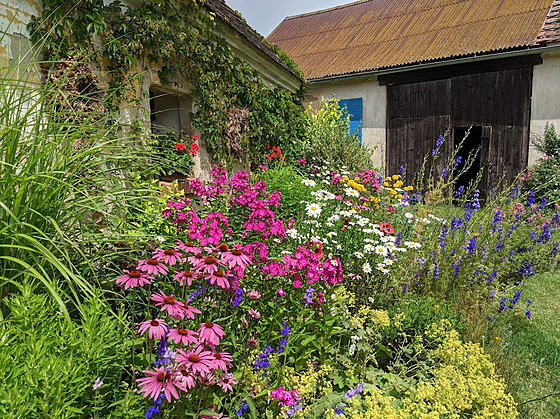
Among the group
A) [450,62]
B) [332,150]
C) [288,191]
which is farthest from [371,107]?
[288,191]

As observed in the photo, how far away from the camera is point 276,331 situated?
1996mm

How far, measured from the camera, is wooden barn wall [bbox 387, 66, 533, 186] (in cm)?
843

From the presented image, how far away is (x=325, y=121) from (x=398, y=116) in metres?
2.58

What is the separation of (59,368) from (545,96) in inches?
398

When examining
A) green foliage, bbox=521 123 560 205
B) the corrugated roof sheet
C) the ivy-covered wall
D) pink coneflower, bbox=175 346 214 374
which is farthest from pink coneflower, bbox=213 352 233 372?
A: the corrugated roof sheet

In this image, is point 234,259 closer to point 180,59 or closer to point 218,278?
point 218,278

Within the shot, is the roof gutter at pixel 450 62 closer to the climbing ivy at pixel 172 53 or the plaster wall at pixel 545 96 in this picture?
the plaster wall at pixel 545 96

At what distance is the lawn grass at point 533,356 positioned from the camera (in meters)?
2.24

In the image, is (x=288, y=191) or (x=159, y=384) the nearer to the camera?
(x=159, y=384)

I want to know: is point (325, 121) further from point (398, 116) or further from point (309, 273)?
point (309, 273)

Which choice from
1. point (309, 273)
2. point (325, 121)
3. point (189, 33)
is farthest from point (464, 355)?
point (325, 121)

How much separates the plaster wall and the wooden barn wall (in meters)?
0.13

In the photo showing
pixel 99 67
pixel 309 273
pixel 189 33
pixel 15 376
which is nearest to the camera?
pixel 15 376

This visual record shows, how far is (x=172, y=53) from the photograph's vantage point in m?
4.35
